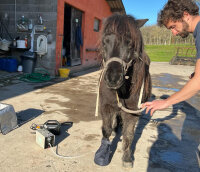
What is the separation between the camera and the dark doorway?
9375 mm

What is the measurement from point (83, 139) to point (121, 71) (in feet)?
5.14

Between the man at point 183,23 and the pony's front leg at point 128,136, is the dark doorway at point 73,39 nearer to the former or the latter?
the pony's front leg at point 128,136

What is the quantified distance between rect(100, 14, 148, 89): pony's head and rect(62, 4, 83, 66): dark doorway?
7.68 meters

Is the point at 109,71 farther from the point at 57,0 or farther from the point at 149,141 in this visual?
the point at 57,0

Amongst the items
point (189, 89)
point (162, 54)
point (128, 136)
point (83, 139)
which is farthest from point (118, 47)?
point (162, 54)

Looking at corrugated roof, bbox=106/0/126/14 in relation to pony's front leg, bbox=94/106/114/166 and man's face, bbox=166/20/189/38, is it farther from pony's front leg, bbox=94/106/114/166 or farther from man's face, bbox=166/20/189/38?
man's face, bbox=166/20/189/38

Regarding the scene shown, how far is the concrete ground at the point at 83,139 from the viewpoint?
2215 millimetres

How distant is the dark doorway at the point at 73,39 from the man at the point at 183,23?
26.7 ft

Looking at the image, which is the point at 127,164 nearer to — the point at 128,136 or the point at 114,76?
the point at 128,136

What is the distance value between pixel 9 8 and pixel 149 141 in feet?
24.7

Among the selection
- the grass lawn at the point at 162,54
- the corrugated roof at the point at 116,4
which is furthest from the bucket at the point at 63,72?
the grass lawn at the point at 162,54

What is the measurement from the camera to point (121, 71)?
1.63 metres

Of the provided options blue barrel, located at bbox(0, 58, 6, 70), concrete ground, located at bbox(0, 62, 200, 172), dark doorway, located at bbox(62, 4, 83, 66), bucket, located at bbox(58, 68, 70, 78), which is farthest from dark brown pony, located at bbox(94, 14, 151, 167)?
dark doorway, located at bbox(62, 4, 83, 66)

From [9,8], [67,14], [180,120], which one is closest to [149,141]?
[180,120]
